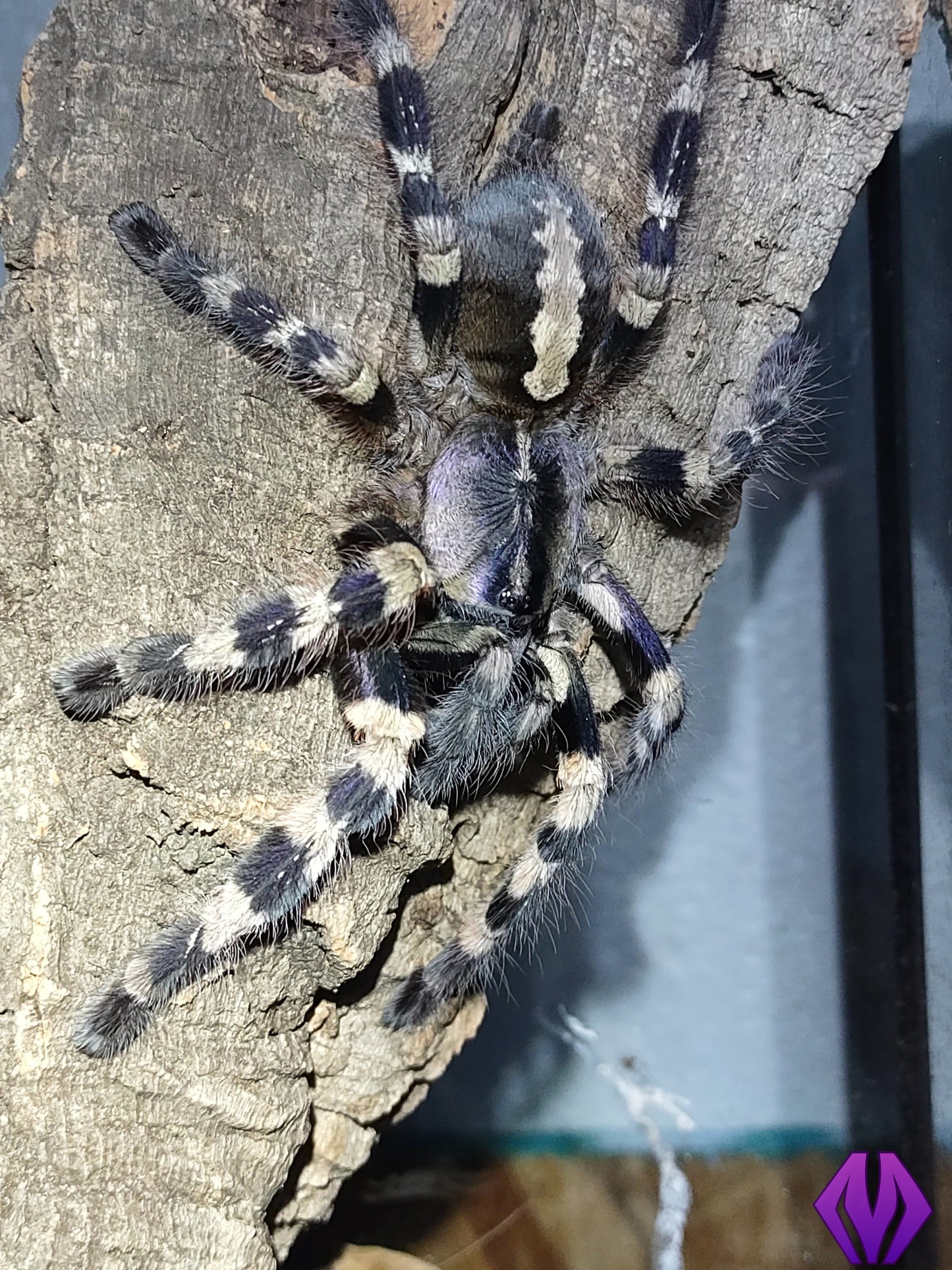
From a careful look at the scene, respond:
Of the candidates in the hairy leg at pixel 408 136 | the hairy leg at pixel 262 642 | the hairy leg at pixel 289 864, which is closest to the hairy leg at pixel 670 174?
the hairy leg at pixel 408 136

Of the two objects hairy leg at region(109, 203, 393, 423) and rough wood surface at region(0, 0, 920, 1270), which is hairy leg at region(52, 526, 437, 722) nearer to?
rough wood surface at region(0, 0, 920, 1270)

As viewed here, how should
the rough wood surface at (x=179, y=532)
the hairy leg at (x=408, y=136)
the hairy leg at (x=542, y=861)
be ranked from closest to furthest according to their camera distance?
1. the rough wood surface at (x=179, y=532)
2. the hairy leg at (x=408, y=136)
3. the hairy leg at (x=542, y=861)

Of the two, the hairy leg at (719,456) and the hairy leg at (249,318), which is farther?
the hairy leg at (719,456)

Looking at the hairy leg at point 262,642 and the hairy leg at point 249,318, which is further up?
the hairy leg at point 249,318

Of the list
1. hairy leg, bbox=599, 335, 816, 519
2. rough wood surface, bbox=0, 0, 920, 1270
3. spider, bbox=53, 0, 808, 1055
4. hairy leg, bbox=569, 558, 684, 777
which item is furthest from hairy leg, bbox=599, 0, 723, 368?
hairy leg, bbox=569, 558, 684, 777

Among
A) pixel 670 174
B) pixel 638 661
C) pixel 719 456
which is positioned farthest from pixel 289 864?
pixel 670 174

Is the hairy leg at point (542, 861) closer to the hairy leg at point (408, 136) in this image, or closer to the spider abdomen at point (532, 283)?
the spider abdomen at point (532, 283)
